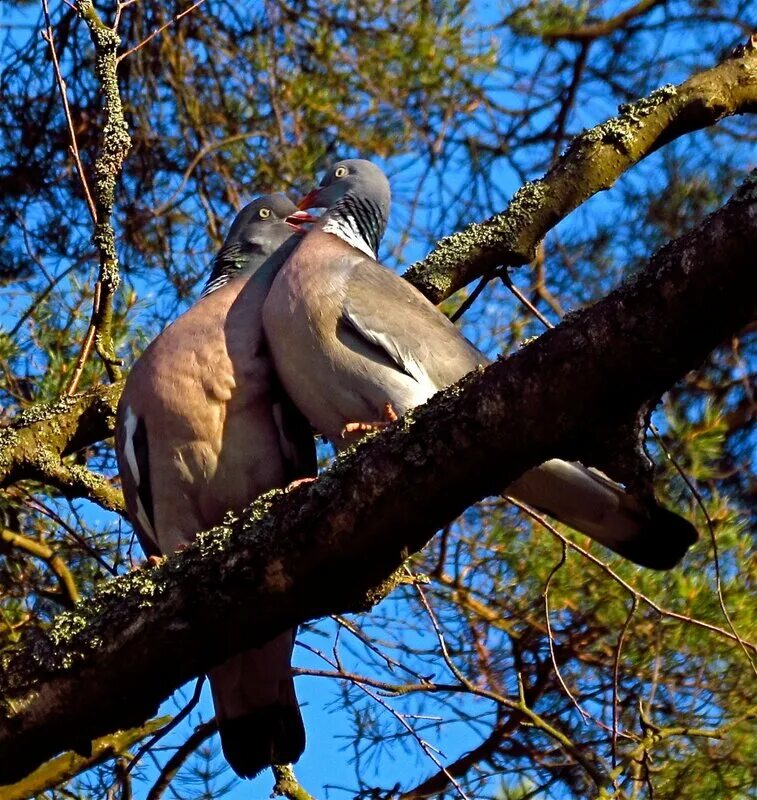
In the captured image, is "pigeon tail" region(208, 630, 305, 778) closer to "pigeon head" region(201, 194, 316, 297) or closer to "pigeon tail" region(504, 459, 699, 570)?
"pigeon tail" region(504, 459, 699, 570)

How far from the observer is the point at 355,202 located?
3996mm

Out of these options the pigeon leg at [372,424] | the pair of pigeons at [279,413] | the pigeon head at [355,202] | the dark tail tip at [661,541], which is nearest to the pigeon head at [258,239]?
the pigeon head at [355,202]

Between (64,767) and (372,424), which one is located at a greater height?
(372,424)

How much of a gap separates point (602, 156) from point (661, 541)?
3.40 ft

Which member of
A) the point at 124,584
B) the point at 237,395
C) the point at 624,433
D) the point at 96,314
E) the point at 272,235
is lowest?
the point at 624,433

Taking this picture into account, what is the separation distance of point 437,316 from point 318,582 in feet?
3.92

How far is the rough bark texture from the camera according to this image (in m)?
2.02

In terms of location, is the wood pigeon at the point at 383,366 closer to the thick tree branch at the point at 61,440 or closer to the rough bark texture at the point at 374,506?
the thick tree branch at the point at 61,440

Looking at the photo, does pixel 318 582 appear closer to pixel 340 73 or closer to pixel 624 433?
pixel 624 433

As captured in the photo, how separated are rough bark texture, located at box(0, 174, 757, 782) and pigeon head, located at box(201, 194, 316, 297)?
1.45 metres

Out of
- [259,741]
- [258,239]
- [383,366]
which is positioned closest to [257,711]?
[259,741]

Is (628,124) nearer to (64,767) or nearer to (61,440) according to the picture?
(61,440)

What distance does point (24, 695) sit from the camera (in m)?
2.41

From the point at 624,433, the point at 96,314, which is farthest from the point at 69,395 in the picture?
the point at 624,433
